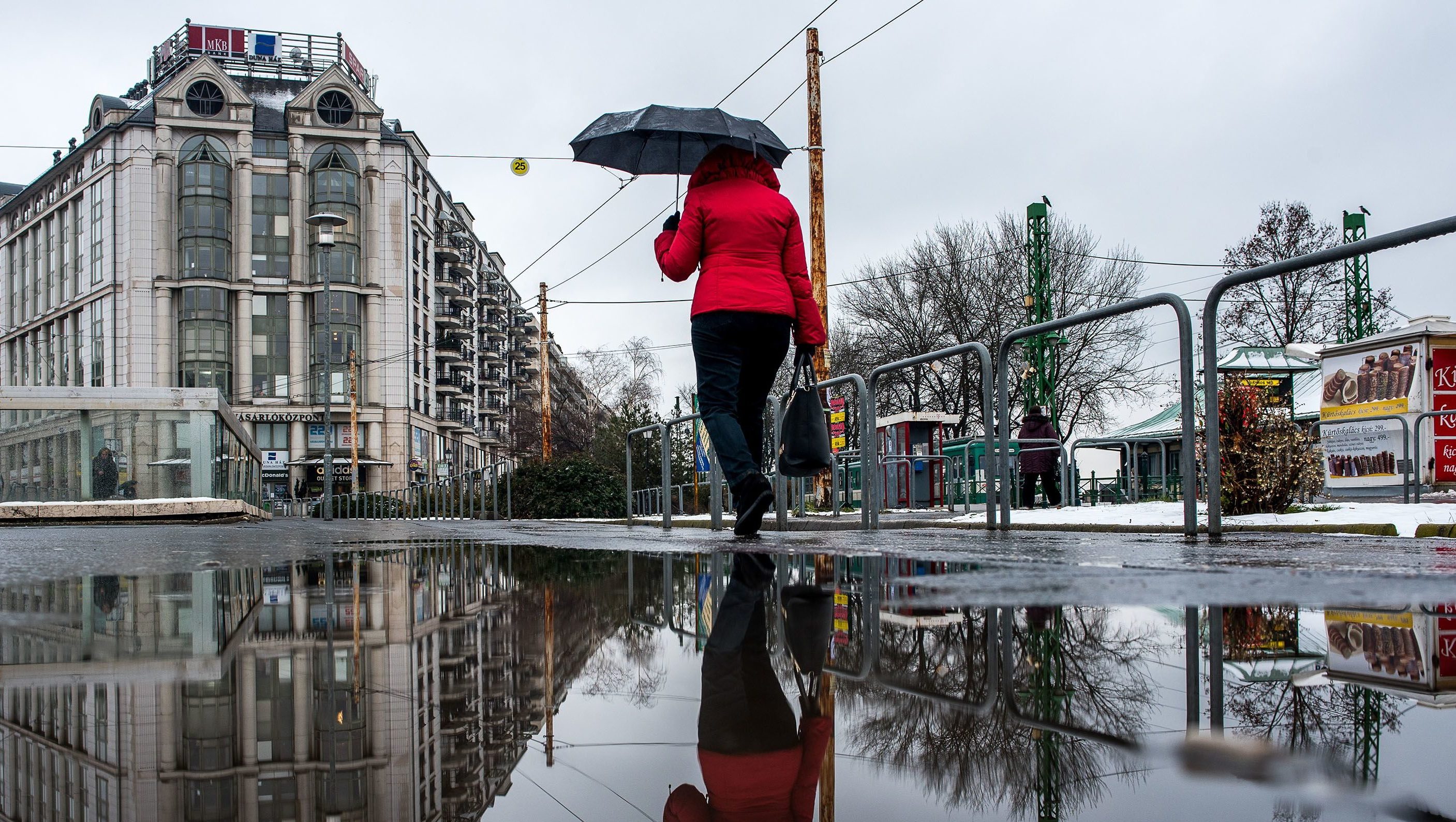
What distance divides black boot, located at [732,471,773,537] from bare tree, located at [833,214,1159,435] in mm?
32328

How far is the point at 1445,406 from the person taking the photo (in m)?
14.9

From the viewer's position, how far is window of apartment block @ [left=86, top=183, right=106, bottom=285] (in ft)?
188

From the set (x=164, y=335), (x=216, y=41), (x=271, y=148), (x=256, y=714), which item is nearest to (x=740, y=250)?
(x=256, y=714)

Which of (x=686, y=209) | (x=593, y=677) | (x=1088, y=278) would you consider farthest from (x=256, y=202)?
(x=593, y=677)

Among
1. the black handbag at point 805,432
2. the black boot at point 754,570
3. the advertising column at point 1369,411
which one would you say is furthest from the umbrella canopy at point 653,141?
the advertising column at point 1369,411

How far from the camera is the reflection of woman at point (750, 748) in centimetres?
95

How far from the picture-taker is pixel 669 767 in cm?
109

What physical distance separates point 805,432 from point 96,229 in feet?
203

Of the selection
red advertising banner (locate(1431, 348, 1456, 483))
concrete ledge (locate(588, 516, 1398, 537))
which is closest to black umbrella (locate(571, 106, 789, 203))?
concrete ledge (locate(588, 516, 1398, 537))

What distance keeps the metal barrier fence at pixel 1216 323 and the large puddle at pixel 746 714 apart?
286 centimetres

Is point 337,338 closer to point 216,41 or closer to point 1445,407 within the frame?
point 216,41

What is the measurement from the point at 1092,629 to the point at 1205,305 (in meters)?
3.92

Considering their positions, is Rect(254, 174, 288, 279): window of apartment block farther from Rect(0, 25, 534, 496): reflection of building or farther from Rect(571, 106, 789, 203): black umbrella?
Rect(571, 106, 789, 203): black umbrella

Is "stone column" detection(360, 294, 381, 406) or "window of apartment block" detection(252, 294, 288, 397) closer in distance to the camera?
"window of apartment block" detection(252, 294, 288, 397)
